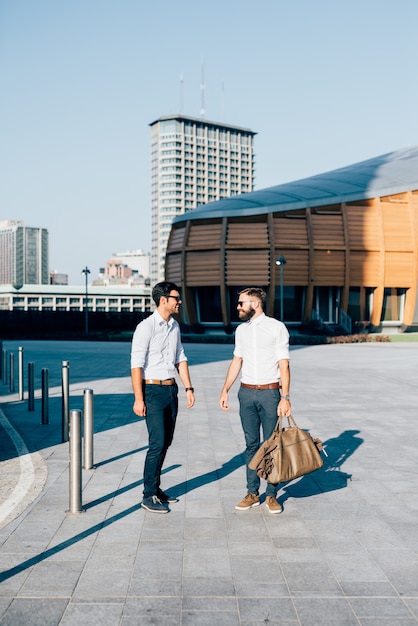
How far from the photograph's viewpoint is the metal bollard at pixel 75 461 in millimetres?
5677

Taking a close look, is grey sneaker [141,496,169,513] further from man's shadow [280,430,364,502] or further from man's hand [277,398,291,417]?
man's hand [277,398,291,417]

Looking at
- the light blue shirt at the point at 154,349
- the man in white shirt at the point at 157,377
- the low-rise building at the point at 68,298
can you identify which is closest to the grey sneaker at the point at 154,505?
the man in white shirt at the point at 157,377

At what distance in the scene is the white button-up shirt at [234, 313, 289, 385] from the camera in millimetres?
6066

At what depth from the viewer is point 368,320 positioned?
52281 millimetres

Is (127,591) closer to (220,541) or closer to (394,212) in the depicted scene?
(220,541)

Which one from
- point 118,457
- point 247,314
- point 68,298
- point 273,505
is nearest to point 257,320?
point 247,314

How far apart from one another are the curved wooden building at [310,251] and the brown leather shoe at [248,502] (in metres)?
41.9

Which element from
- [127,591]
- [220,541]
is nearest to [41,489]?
[220,541]

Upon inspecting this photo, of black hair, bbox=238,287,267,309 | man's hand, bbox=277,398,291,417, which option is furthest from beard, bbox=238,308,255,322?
man's hand, bbox=277,398,291,417

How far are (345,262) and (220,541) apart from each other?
45.6 meters

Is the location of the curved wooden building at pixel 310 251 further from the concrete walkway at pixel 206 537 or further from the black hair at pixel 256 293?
the black hair at pixel 256 293

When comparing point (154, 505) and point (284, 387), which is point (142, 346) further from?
point (154, 505)

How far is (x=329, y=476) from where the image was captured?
7559 mm

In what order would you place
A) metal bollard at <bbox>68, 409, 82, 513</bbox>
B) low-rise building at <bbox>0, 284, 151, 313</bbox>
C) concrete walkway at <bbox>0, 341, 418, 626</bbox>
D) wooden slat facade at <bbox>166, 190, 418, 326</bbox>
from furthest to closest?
low-rise building at <bbox>0, 284, 151, 313</bbox> → wooden slat facade at <bbox>166, 190, 418, 326</bbox> → metal bollard at <bbox>68, 409, 82, 513</bbox> → concrete walkway at <bbox>0, 341, 418, 626</bbox>
